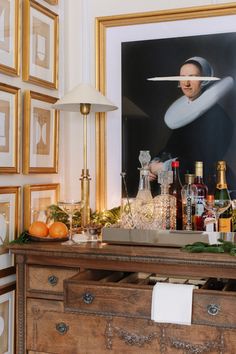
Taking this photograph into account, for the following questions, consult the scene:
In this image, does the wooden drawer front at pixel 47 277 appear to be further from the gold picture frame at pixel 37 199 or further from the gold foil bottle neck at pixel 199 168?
the gold foil bottle neck at pixel 199 168

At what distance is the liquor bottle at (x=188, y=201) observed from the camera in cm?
216

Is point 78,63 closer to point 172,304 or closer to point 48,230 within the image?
point 48,230

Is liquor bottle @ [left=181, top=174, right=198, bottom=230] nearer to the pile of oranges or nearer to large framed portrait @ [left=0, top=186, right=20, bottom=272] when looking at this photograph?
the pile of oranges

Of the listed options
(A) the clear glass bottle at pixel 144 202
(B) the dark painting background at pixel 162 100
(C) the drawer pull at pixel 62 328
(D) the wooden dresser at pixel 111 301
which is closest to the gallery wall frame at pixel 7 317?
(D) the wooden dresser at pixel 111 301

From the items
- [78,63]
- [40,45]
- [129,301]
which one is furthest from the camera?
[78,63]

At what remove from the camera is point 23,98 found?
2.28 meters

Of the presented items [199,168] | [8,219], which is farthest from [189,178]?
[8,219]

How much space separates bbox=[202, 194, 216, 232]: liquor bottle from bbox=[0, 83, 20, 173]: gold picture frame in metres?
0.83

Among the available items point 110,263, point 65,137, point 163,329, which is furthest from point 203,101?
point 163,329

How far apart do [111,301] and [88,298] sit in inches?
3.3

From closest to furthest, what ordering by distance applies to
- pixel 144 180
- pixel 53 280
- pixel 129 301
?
pixel 129 301
pixel 53 280
pixel 144 180

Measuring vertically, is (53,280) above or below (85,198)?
below

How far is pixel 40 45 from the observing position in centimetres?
239

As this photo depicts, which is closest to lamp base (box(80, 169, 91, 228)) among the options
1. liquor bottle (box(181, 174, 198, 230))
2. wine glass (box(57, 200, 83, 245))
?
wine glass (box(57, 200, 83, 245))
